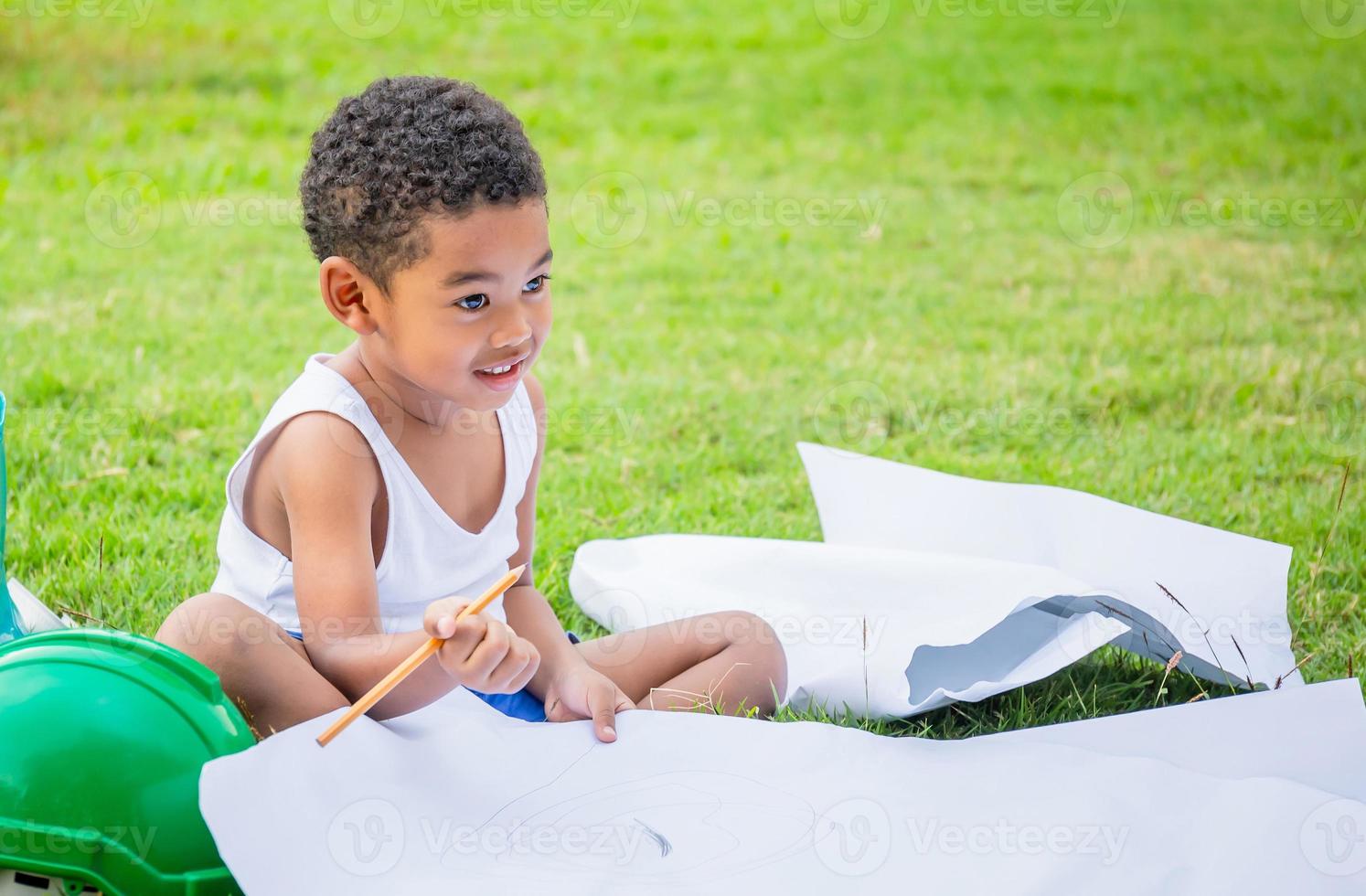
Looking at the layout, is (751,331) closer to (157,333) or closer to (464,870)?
(157,333)

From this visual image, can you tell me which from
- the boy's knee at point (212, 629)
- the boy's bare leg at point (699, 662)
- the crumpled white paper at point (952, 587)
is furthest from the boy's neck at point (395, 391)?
the crumpled white paper at point (952, 587)

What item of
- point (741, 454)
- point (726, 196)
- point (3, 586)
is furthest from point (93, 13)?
point (3, 586)

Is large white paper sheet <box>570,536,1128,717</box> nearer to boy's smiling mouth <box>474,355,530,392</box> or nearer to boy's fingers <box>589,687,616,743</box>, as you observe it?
boy's fingers <box>589,687,616,743</box>

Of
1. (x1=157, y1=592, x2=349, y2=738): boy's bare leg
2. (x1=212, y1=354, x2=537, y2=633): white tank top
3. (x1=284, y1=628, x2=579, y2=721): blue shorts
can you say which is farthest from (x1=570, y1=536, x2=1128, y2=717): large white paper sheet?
(x1=157, y1=592, x2=349, y2=738): boy's bare leg

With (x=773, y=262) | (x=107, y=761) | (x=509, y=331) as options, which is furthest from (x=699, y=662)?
(x=773, y=262)

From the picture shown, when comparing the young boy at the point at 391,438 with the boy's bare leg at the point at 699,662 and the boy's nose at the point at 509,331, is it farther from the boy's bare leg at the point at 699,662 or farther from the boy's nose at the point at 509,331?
the boy's bare leg at the point at 699,662

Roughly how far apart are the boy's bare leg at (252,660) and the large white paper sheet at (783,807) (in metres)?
0.10

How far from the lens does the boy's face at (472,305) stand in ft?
4.88

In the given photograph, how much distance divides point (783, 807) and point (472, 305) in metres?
0.68

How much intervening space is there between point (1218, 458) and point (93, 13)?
17.5 ft

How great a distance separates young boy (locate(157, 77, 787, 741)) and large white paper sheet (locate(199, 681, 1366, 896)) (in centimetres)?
10

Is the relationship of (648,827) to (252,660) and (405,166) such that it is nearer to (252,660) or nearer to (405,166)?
(252,660)

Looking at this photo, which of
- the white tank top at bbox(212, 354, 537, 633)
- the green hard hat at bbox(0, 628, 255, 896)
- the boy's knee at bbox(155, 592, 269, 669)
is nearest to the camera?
the green hard hat at bbox(0, 628, 255, 896)

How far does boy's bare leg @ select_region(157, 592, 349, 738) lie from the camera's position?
1470mm
